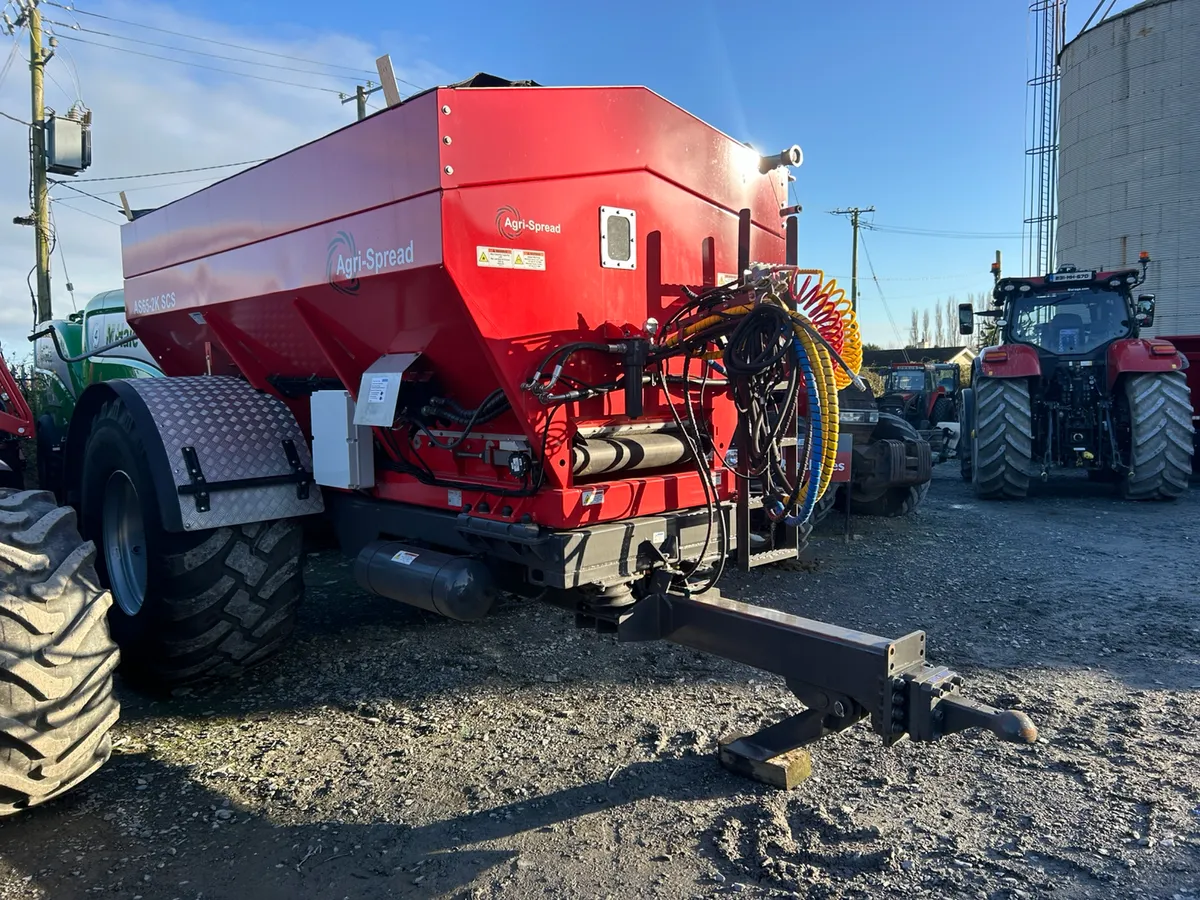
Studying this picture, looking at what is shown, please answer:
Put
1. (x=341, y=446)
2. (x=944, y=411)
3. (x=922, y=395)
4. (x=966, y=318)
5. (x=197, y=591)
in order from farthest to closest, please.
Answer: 1. (x=944, y=411)
2. (x=922, y=395)
3. (x=966, y=318)
4. (x=341, y=446)
5. (x=197, y=591)

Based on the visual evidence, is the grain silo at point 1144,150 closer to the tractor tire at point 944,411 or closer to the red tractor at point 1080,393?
the tractor tire at point 944,411

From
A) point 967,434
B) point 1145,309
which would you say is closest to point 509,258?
point 967,434

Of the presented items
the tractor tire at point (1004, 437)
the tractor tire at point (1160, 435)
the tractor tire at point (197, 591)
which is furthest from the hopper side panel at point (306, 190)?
the tractor tire at point (1160, 435)

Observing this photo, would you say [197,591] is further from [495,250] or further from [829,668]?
[829,668]

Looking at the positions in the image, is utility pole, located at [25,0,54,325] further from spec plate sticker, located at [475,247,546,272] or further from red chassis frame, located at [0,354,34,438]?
spec plate sticker, located at [475,247,546,272]

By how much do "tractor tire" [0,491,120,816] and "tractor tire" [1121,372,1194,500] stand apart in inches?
342

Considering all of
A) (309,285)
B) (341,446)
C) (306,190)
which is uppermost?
(306,190)

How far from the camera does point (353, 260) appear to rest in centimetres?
315

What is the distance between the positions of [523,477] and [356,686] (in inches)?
57.7

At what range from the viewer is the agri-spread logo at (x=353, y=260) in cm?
290

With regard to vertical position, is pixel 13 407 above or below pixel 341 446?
above

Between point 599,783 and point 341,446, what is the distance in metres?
1.74

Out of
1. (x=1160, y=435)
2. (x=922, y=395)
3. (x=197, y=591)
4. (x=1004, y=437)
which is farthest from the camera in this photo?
(x=922, y=395)

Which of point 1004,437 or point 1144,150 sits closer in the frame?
point 1004,437
